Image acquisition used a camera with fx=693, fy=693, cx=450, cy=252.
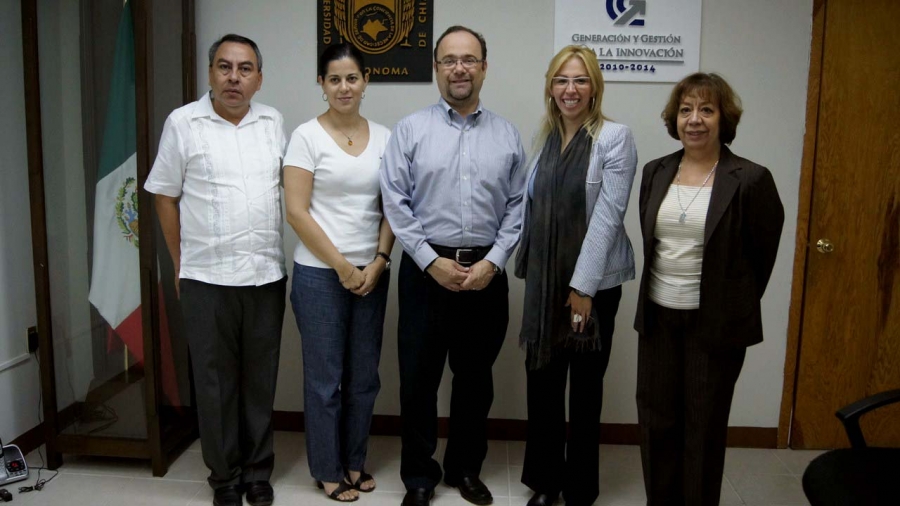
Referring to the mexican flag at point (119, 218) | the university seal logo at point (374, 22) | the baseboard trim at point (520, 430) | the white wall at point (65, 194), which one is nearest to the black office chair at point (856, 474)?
the baseboard trim at point (520, 430)

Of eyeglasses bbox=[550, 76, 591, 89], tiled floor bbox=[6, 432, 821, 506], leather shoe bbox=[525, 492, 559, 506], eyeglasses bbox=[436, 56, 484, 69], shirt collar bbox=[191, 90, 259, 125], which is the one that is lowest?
tiled floor bbox=[6, 432, 821, 506]

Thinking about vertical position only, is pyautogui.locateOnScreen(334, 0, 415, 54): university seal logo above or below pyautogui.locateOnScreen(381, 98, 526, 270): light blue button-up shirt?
above

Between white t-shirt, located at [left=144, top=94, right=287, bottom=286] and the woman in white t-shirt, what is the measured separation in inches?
4.4

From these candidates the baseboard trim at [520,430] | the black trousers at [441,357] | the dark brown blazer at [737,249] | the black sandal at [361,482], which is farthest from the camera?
the baseboard trim at [520,430]

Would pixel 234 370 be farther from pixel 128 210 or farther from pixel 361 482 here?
pixel 128 210

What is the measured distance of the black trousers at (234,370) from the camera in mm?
2355

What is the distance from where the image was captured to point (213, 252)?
2.30m

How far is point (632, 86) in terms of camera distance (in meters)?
2.87

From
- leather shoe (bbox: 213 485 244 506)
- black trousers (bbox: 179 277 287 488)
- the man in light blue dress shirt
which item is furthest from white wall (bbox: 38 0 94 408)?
the man in light blue dress shirt

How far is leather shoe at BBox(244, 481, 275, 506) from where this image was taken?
247 centimetres

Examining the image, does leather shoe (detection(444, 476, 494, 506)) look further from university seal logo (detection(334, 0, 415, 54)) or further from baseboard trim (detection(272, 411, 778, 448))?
university seal logo (detection(334, 0, 415, 54))

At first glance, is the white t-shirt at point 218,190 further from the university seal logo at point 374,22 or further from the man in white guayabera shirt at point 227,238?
the university seal logo at point 374,22

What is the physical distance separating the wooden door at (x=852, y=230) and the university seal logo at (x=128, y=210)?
270cm

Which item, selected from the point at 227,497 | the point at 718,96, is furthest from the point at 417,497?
the point at 718,96
